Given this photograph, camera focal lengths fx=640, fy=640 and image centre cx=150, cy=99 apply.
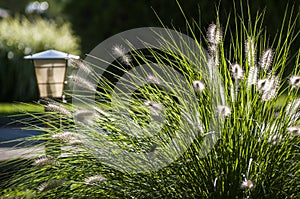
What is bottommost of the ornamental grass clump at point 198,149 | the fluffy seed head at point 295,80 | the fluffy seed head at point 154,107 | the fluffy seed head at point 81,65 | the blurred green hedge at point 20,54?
the ornamental grass clump at point 198,149

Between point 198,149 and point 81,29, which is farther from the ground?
point 81,29

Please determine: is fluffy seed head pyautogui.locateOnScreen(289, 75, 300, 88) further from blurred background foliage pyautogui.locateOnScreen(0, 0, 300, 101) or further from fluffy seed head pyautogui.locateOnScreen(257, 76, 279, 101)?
blurred background foliage pyautogui.locateOnScreen(0, 0, 300, 101)

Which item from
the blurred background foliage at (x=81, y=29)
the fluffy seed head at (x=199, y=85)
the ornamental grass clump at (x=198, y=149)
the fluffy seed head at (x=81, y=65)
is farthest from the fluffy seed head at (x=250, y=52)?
the blurred background foliage at (x=81, y=29)

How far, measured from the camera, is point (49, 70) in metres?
5.16

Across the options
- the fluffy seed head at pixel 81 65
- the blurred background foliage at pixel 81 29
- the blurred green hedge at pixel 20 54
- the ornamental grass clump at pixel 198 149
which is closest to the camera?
the ornamental grass clump at pixel 198 149

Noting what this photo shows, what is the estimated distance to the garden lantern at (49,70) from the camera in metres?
5.15

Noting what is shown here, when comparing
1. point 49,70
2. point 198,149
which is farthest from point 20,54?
point 198,149

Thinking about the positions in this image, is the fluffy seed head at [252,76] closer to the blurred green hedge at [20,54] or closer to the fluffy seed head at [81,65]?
the fluffy seed head at [81,65]

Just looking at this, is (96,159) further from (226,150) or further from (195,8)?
(195,8)

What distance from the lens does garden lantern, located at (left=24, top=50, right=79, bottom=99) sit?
16.9 feet

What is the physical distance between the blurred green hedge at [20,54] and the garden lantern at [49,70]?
16.8 feet

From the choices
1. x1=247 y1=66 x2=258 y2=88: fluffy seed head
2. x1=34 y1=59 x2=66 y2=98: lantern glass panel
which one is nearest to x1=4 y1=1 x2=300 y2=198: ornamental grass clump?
x1=247 y1=66 x2=258 y2=88: fluffy seed head

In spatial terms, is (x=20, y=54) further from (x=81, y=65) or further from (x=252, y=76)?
(x=252, y=76)

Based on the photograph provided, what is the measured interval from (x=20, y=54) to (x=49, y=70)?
547cm
